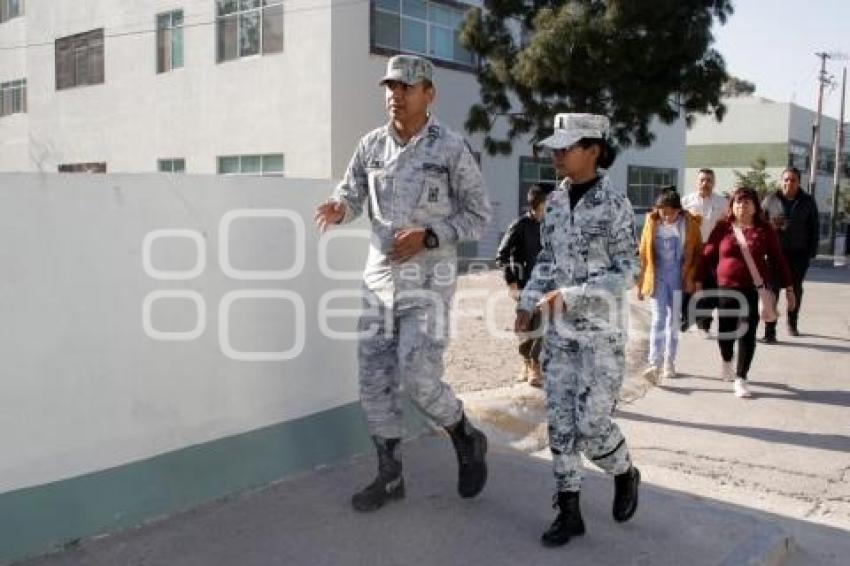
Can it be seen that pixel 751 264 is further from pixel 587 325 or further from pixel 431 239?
pixel 431 239

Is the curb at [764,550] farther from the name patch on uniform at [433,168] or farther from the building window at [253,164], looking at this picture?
the building window at [253,164]

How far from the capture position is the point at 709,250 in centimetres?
654

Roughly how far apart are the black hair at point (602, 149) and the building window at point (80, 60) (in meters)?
27.9

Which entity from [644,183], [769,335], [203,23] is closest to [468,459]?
[769,335]

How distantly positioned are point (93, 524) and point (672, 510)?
2.40 m

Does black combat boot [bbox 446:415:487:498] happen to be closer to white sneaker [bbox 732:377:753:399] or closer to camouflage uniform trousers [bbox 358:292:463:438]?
camouflage uniform trousers [bbox 358:292:463:438]

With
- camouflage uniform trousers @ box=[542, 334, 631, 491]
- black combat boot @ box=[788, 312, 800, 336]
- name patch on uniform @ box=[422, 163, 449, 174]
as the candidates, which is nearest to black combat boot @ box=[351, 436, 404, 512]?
camouflage uniform trousers @ box=[542, 334, 631, 491]

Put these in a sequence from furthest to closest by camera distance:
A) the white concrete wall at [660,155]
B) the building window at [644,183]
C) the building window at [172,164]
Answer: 1. the building window at [644,183]
2. the white concrete wall at [660,155]
3. the building window at [172,164]

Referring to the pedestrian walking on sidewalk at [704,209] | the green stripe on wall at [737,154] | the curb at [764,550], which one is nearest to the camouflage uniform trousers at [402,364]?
the curb at [764,550]

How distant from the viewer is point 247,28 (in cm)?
2294

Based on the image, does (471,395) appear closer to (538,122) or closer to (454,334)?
(454,334)

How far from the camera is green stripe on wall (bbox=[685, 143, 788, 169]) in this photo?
5378cm

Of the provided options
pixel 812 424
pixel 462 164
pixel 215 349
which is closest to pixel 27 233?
pixel 215 349

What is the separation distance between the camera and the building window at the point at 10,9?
109 ft
